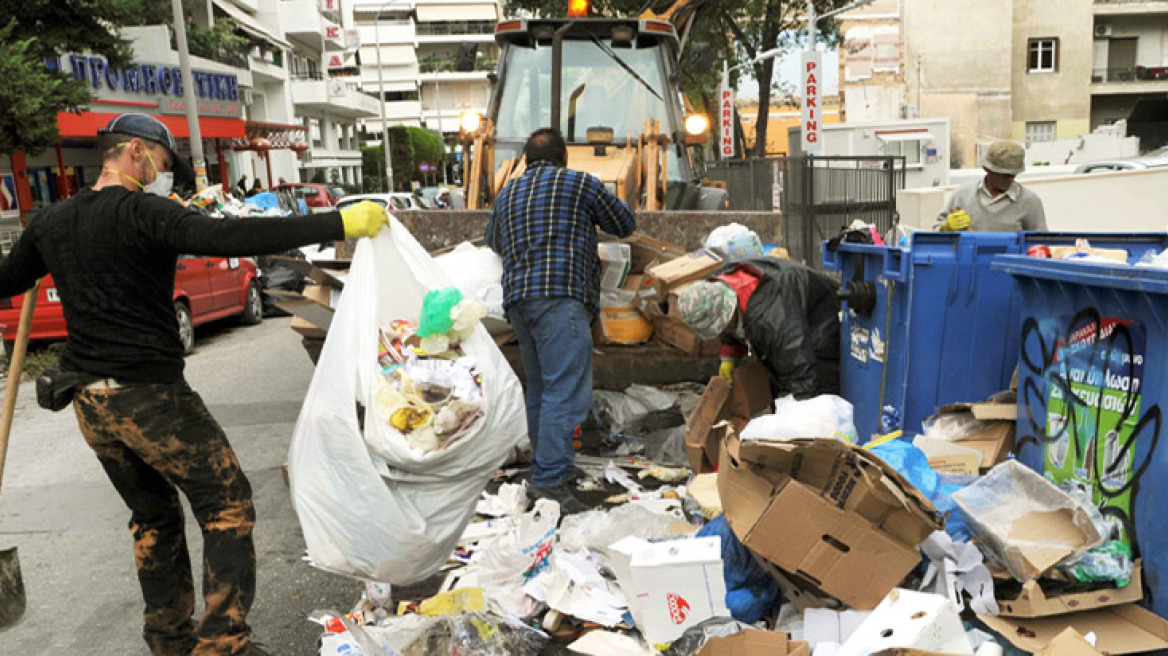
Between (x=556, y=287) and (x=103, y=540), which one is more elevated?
(x=556, y=287)

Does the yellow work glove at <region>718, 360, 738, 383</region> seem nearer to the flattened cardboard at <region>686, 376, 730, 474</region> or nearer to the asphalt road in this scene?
the flattened cardboard at <region>686, 376, 730, 474</region>

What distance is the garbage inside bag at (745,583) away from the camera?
3.24m

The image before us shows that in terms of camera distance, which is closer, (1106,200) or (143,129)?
(143,129)

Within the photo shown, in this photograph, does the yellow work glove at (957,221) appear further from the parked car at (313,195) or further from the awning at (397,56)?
the awning at (397,56)

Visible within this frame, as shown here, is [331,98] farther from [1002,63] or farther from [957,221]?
[957,221]

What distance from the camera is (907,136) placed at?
22109mm

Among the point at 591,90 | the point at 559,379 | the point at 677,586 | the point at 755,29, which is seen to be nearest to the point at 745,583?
the point at 677,586

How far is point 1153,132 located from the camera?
34938 millimetres

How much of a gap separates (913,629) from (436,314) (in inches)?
76.4

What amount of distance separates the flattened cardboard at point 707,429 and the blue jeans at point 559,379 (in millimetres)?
584

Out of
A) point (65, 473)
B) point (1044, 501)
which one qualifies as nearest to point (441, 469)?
point (1044, 501)

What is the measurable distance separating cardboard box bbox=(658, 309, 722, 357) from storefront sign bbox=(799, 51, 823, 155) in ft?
27.1

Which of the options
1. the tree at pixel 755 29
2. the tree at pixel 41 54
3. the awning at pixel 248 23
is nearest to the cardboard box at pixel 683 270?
the tree at pixel 41 54

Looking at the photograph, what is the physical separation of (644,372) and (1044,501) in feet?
10.6
